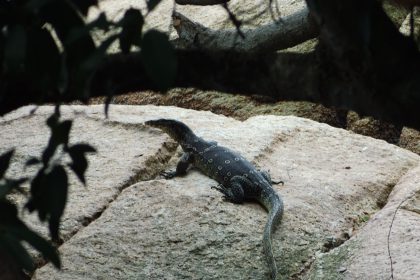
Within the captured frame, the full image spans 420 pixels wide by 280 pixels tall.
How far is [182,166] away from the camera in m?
7.64

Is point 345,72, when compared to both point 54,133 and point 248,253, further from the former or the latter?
point 248,253

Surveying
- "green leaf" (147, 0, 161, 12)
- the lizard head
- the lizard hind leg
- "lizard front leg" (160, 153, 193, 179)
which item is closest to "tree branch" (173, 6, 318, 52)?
"green leaf" (147, 0, 161, 12)

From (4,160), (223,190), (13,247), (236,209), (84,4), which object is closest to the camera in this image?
(13,247)

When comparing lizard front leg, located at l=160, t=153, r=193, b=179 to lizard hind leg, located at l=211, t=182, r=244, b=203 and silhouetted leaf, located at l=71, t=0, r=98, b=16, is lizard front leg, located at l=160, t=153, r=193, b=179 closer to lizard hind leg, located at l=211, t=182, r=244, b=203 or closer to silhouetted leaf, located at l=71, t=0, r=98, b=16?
lizard hind leg, located at l=211, t=182, r=244, b=203

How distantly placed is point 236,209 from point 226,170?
2.66 feet

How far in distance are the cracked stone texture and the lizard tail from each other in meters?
0.06

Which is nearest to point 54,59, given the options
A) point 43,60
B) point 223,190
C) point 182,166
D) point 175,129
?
point 43,60

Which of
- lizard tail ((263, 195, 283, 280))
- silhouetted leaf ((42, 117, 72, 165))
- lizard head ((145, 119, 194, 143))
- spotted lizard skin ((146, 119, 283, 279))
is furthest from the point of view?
lizard head ((145, 119, 194, 143))

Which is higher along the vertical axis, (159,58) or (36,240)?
(159,58)

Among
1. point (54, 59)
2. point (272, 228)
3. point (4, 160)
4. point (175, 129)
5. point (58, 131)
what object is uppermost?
point (54, 59)

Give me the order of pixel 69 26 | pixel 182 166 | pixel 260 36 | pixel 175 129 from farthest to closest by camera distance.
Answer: pixel 175 129, pixel 182 166, pixel 260 36, pixel 69 26

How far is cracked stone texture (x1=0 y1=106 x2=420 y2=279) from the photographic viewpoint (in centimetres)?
601

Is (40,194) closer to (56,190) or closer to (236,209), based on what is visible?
(56,190)

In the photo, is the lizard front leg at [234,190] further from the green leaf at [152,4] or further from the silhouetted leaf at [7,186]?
the green leaf at [152,4]
